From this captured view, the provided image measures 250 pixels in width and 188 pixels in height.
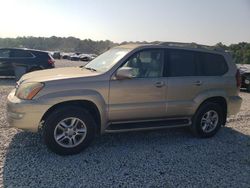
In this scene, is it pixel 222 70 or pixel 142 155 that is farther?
pixel 222 70

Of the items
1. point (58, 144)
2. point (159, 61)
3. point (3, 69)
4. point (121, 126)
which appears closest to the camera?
point (58, 144)

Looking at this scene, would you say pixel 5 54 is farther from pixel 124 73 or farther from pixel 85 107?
pixel 124 73

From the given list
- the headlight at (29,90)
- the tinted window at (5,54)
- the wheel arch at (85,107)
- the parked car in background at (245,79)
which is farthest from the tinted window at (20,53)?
the parked car in background at (245,79)

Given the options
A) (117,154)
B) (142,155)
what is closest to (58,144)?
(117,154)

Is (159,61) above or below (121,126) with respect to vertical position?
above

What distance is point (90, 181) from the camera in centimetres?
384

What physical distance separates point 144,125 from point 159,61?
1212 mm

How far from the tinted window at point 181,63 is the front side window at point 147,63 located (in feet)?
0.67

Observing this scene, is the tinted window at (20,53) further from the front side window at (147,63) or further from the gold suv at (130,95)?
the front side window at (147,63)

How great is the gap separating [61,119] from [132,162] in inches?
51.1

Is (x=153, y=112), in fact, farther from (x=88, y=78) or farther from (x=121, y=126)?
(x=88, y=78)

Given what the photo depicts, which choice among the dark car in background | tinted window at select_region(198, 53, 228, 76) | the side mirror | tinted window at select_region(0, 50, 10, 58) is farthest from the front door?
tinted window at select_region(0, 50, 10, 58)

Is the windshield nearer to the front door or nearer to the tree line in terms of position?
the front door

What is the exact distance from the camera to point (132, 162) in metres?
4.52
